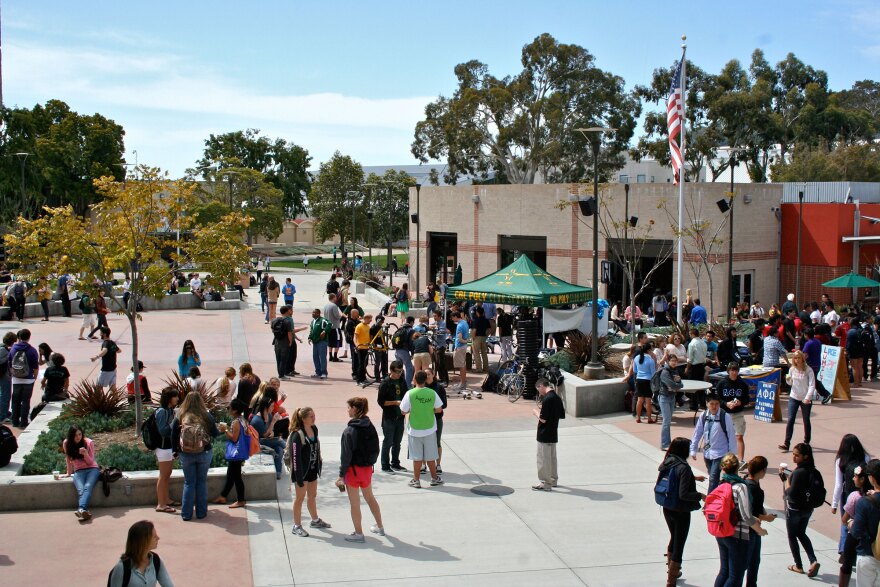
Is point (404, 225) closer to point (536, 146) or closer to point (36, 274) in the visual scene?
point (536, 146)

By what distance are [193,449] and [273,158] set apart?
86072 mm

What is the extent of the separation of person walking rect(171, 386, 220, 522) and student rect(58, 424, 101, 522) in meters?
1.04

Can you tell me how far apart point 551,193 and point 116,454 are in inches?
1166

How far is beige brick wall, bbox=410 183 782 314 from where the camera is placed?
3441 cm

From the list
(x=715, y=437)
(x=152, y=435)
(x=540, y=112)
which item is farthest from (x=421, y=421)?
(x=540, y=112)

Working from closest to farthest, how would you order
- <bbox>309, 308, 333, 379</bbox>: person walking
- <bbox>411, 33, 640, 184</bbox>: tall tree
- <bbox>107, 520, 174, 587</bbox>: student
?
<bbox>107, 520, 174, 587</bbox>: student → <bbox>309, 308, 333, 379</bbox>: person walking → <bbox>411, 33, 640, 184</bbox>: tall tree

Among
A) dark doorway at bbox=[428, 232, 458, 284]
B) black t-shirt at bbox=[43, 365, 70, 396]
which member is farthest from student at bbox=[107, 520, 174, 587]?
dark doorway at bbox=[428, 232, 458, 284]

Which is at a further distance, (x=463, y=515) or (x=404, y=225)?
(x=404, y=225)

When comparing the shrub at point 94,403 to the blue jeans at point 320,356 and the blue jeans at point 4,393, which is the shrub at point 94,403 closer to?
the blue jeans at point 4,393

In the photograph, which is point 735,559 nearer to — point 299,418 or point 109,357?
point 299,418

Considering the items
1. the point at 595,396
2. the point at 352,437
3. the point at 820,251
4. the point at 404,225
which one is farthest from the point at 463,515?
the point at 404,225

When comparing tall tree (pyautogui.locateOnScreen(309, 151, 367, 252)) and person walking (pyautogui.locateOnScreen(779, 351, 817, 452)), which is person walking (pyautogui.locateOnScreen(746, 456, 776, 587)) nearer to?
person walking (pyautogui.locateOnScreen(779, 351, 817, 452))

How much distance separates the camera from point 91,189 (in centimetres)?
6569

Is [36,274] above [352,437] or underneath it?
above
